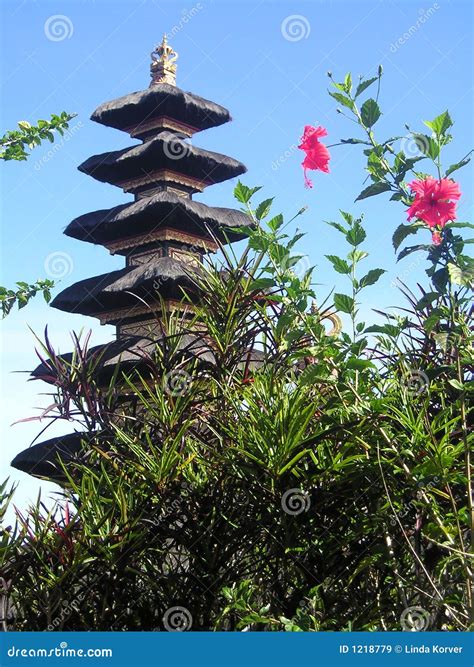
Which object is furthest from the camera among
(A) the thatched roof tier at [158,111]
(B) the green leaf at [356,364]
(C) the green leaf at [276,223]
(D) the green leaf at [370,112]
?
(A) the thatched roof tier at [158,111]

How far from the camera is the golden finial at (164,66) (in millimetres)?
17484

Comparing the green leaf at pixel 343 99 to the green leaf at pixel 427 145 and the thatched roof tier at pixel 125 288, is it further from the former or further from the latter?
the thatched roof tier at pixel 125 288

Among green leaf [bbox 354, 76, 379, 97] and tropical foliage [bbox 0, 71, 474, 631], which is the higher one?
green leaf [bbox 354, 76, 379, 97]

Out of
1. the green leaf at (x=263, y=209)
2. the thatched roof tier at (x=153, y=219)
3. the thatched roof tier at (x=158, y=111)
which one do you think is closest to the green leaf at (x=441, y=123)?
the green leaf at (x=263, y=209)

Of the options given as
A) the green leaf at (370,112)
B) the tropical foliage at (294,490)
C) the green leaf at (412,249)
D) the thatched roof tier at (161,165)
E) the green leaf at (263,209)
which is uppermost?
the thatched roof tier at (161,165)

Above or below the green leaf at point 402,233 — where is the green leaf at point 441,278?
below

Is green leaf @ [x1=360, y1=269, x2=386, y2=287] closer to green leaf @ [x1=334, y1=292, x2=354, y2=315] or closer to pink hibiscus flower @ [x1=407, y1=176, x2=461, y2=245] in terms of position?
green leaf @ [x1=334, y1=292, x2=354, y2=315]

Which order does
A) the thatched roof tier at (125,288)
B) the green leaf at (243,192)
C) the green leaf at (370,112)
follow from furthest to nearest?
1. the thatched roof tier at (125,288)
2. the green leaf at (243,192)
3. the green leaf at (370,112)

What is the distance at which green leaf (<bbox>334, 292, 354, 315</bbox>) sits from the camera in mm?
3850

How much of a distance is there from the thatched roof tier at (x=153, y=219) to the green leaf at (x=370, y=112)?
38.5 feet

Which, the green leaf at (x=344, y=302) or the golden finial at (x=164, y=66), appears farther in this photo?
the golden finial at (x=164, y=66)

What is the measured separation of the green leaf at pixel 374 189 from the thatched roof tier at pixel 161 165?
42.5 ft

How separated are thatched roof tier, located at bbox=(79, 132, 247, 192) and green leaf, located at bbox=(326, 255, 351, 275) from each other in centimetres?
1293

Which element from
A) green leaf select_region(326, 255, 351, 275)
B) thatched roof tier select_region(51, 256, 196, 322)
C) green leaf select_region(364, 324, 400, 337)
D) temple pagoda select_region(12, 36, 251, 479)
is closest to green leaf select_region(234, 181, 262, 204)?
green leaf select_region(326, 255, 351, 275)
